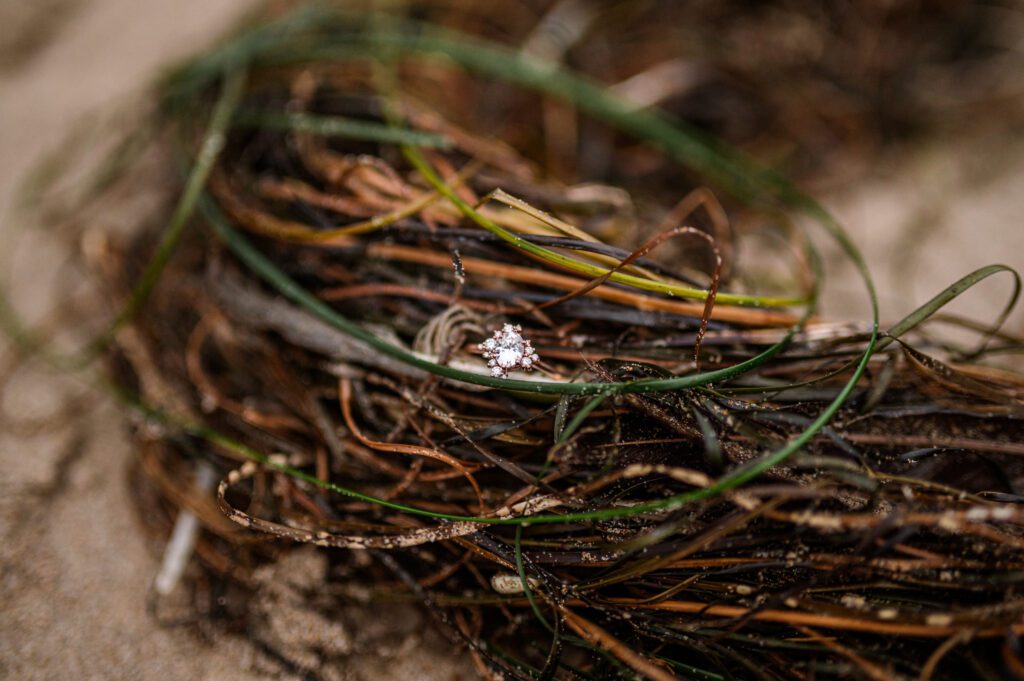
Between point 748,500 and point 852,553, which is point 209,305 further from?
point 852,553

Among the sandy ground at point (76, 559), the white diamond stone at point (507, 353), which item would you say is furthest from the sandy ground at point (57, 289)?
the white diamond stone at point (507, 353)

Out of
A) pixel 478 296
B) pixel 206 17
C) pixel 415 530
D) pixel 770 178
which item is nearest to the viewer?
pixel 415 530

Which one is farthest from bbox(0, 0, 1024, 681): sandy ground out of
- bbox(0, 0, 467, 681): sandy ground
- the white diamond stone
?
the white diamond stone

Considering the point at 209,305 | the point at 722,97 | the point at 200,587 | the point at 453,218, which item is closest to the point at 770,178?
the point at 722,97

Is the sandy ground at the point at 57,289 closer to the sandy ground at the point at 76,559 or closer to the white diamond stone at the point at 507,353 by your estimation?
the sandy ground at the point at 76,559

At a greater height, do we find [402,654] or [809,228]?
[809,228]

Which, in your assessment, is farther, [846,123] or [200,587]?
[846,123]

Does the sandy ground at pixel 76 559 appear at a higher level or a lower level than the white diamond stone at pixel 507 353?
lower

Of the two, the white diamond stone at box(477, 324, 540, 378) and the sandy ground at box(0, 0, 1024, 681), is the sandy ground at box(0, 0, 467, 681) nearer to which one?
the sandy ground at box(0, 0, 1024, 681)
